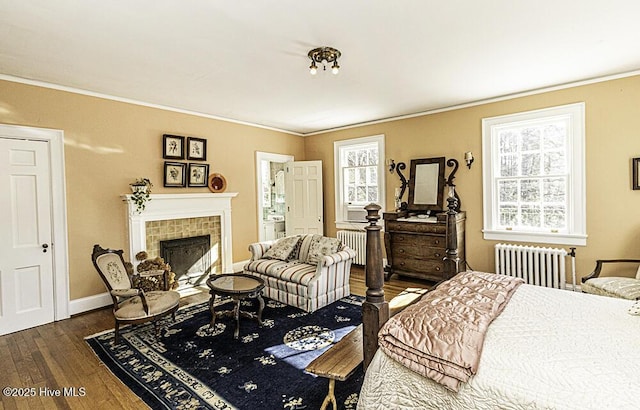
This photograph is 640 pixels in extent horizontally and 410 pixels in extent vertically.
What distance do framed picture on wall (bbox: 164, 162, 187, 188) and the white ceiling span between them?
94 centimetres

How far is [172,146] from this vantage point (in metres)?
4.62

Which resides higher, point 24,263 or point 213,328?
point 24,263

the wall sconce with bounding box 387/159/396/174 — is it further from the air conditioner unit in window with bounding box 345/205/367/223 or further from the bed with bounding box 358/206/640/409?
the bed with bounding box 358/206/640/409

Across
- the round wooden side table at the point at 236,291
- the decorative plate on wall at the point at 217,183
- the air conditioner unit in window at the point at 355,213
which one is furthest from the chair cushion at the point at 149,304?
the air conditioner unit in window at the point at 355,213

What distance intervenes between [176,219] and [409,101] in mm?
3829

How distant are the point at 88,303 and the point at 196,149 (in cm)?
251

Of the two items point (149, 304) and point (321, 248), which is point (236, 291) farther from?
point (321, 248)

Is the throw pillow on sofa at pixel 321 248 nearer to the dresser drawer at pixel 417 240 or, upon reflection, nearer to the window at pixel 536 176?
the dresser drawer at pixel 417 240

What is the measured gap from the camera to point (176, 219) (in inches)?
183

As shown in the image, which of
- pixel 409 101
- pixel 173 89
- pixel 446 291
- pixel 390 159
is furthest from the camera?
pixel 390 159

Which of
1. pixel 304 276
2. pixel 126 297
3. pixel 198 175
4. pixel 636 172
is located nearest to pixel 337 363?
pixel 304 276

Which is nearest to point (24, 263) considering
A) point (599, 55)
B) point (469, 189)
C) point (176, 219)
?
point (176, 219)

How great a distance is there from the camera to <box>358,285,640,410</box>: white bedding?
4.07 feet

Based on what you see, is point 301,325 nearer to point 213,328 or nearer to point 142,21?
point 213,328
